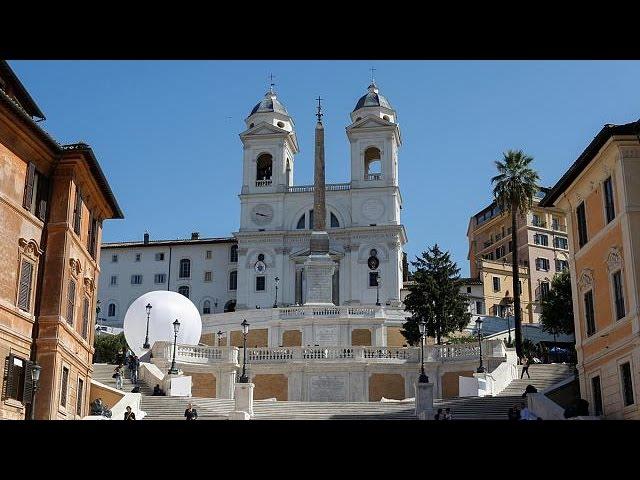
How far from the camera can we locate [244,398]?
36.2 m

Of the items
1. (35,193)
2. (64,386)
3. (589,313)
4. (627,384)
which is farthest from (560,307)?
(35,193)

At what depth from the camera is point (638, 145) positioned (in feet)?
90.6

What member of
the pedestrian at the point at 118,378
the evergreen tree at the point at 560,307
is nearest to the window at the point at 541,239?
the evergreen tree at the point at 560,307

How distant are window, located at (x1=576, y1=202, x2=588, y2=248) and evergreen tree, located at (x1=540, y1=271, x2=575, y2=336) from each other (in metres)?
34.8

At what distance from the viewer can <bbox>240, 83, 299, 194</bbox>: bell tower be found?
9688cm

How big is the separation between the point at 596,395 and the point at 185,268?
2994 inches

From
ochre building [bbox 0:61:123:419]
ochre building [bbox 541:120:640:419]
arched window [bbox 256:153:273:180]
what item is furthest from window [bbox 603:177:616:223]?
arched window [bbox 256:153:273:180]

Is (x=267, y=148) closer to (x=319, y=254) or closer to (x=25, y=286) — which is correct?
(x=319, y=254)

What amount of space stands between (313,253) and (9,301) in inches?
2126

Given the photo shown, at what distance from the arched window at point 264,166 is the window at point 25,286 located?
7042 centimetres

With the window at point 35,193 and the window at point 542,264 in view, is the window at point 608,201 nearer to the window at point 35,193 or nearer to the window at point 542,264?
the window at point 35,193

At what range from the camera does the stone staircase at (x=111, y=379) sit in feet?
136
